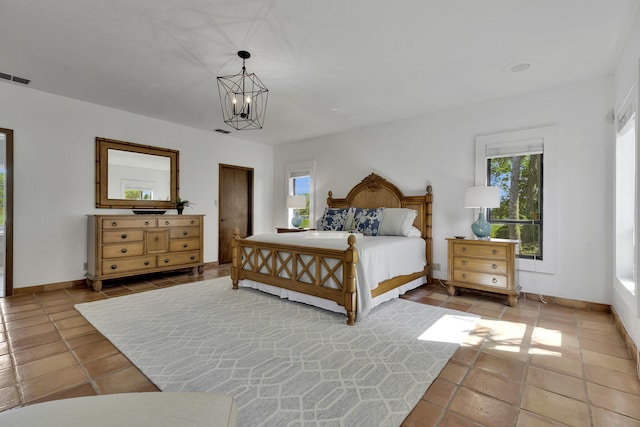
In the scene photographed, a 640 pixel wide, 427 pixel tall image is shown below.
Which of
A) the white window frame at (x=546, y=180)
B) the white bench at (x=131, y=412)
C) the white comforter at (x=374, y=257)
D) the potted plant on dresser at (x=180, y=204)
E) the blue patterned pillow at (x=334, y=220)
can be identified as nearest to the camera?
the white bench at (x=131, y=412)

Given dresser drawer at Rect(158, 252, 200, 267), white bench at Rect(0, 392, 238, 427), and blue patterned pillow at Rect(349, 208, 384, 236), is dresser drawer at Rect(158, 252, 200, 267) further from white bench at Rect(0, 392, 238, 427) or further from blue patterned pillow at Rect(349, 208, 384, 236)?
white bench at Rect(0, 392, 238, 427)

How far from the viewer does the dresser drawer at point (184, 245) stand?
4.75 metres

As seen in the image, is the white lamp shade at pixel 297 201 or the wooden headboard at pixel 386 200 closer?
the wooden headboard at pixel 386 200

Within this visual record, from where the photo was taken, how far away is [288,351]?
7.58 ft

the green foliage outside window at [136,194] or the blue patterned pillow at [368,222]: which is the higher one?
the green foliage outside window at [136,194]

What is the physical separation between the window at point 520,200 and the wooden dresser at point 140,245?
14.8 ft

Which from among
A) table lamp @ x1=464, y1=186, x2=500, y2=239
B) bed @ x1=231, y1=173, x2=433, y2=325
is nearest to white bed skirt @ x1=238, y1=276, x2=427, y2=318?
bed @ x1=231, y1=173, x2=433, y2=325

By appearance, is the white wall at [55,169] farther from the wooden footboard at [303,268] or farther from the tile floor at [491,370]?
the wooden footboard at [303,268]

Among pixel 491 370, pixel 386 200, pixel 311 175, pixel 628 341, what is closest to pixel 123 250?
pixel 311 175

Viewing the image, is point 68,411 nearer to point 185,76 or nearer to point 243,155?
point 185,76

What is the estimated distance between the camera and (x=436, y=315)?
10.2 feet

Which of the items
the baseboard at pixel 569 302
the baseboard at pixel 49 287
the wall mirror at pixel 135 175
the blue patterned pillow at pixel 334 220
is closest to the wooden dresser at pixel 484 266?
the baseboard at pixel 569 302

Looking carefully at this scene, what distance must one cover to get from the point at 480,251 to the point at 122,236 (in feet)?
15.6

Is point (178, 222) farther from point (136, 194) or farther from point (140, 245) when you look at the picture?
point (136, 194)
